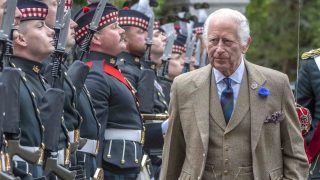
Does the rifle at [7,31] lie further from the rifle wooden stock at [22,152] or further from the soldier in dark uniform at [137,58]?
the soldier in dark uniform at [137,58]

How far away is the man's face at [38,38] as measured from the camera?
9.48 m

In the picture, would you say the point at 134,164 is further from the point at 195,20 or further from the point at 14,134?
the point at 195,20

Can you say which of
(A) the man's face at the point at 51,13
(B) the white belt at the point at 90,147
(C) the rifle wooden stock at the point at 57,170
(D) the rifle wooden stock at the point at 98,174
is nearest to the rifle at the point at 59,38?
(A) the man's face at the point at 51,13

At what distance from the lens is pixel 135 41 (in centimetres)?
1298

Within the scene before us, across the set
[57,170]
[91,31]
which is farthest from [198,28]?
[57,170]

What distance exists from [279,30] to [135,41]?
→ 18027 millimetres

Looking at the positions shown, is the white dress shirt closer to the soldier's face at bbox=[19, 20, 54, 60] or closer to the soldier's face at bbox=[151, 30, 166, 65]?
the soldier's face at bbox=[19, 20, 54, 60]

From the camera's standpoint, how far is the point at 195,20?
18.4 m

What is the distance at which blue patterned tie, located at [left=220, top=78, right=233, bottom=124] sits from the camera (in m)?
8.62

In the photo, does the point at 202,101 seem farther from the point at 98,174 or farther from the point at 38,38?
the point at 98,174

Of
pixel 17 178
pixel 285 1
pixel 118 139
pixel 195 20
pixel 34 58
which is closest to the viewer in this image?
pixel 17 178

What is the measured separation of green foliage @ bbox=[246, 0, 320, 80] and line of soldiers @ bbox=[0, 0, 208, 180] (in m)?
16.1

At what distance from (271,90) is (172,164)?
76 centimetres

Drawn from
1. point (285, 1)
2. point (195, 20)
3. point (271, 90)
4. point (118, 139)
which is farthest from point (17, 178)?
point (285, 1)
